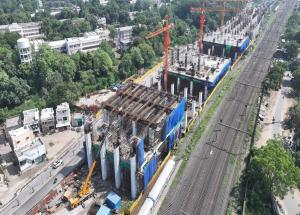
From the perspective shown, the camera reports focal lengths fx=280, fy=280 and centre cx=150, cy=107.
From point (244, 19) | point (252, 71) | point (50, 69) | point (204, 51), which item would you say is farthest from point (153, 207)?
point (244, 19)

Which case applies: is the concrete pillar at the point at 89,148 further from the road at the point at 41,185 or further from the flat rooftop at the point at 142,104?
the flat rooftop at the point at 142,104

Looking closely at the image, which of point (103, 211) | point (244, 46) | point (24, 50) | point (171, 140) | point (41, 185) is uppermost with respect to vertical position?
point (24, 50)

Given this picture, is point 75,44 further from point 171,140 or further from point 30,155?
point 171,140

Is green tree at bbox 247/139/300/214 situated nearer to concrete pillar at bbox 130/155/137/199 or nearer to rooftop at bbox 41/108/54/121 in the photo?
concrete pillar at bbox 130/155/137/199

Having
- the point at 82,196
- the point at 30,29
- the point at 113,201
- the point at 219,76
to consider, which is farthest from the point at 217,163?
the point at 30,29

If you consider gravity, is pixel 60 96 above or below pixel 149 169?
above

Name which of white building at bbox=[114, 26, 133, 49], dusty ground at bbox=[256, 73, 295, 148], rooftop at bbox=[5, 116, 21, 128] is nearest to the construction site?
dusty ground at bbox=[256, 73, 295, 148]
